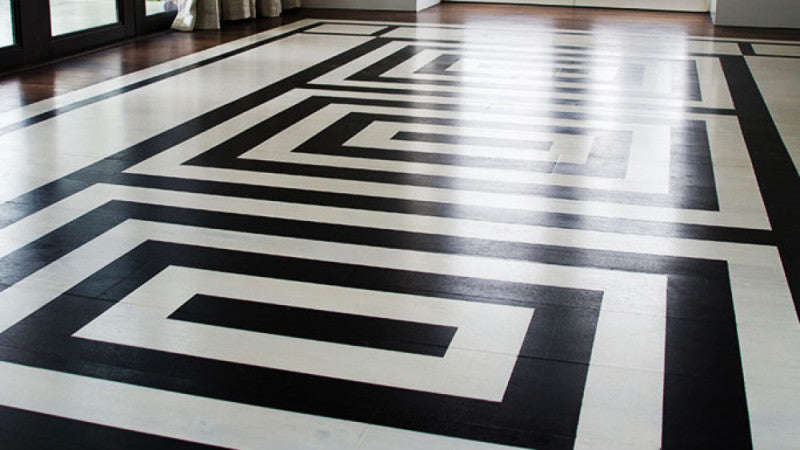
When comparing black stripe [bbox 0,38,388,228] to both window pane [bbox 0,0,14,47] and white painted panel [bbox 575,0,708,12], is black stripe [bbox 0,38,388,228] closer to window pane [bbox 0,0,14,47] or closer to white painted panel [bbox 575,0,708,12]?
window pane [bbox 0,0,14,47]

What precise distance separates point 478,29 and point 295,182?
4.12m

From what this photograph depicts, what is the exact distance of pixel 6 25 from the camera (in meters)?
5.04

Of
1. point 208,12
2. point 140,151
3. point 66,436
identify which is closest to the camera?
point 66,436

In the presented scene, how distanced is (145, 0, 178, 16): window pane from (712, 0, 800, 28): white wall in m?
3.83

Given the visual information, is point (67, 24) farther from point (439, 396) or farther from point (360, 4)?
point (439, 396)

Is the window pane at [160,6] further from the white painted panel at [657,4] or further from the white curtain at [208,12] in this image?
the white painted panel at [657,4]

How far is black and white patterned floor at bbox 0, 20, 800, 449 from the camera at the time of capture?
178 cm

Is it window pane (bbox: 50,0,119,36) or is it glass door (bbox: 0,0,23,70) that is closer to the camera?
glass door (bbox: 0,0,23,70)

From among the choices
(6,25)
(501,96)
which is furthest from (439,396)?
(6,25)

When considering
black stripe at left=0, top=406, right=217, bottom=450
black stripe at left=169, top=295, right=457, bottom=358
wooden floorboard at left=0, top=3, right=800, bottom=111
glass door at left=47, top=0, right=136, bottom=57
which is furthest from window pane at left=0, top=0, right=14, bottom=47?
black stripe at left=0, top=406, right=217, bottom=450

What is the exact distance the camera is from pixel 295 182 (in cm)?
317

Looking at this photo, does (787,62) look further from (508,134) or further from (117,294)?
(117,294)

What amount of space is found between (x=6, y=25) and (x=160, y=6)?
5.64 ft

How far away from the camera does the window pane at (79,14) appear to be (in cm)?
548
